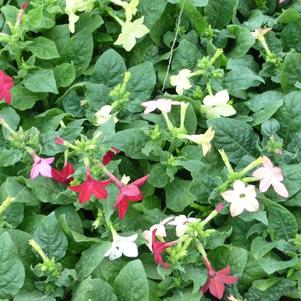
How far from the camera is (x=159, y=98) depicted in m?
2.01

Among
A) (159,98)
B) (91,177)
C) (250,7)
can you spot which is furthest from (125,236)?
(250,7)

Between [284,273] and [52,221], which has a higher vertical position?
[52,221]

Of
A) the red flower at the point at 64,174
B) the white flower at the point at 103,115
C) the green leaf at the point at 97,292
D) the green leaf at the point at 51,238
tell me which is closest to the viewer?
the green leaf at the point at 97,292

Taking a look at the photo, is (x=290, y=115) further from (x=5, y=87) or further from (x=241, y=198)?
(x=5, y=87)

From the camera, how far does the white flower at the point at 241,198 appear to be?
Answer: 1670 mm

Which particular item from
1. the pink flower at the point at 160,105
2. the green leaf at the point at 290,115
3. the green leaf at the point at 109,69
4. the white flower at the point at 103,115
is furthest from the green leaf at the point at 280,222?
the green leaf at the point at 109,69

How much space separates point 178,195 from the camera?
1.82m

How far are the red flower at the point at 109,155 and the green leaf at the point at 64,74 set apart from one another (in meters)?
0.35

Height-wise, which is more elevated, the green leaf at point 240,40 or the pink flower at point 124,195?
the green leaf at point 240,40

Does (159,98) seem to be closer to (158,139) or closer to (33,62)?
(158,139)

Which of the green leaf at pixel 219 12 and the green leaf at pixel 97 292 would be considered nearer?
the green leaf at pixel 97 292

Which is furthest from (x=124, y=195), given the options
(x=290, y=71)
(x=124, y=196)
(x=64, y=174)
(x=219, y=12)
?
(x=219, y=12)

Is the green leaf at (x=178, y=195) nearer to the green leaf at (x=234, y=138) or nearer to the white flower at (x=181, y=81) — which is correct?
the green leaf at (x=234, y=138)

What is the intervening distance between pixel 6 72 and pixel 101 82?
0.31 m
